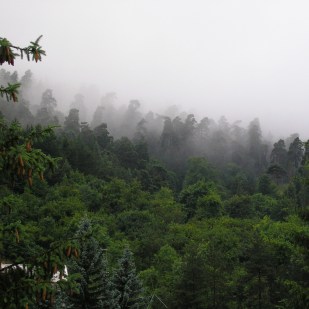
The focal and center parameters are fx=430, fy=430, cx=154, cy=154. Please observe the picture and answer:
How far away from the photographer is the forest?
23.9 feet

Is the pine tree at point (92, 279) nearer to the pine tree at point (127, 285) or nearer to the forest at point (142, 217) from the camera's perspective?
the forest at point (142, 217)

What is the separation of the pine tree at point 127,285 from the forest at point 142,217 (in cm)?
7

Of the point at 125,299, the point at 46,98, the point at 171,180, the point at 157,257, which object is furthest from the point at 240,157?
the point at 125,299

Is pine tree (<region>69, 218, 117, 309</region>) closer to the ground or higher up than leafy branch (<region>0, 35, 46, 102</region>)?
closer to the ground

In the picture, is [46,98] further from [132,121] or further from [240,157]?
[240,157]

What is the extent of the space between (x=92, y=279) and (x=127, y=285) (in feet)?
12.1

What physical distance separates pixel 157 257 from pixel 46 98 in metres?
79.0

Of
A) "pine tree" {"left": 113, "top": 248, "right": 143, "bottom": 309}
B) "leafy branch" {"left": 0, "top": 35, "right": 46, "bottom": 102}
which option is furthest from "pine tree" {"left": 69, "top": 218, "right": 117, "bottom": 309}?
"leafy branch" {"left": 0, "top": 35, "right": 46, "bottom": 102}

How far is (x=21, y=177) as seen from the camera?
7137 mm

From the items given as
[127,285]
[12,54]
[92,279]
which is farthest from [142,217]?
[12,54]

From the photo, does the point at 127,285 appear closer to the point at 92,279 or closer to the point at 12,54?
the point at 92,279

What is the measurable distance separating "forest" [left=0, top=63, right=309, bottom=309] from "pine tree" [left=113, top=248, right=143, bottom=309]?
0.07m

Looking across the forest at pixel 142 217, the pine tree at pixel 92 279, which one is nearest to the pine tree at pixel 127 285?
the forest at pixel 142 217

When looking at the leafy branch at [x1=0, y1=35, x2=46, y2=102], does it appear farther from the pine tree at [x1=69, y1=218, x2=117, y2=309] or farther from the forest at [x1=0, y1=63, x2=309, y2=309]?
the pine tree at [x1=69, y1=218, x2=117, y2=309]
